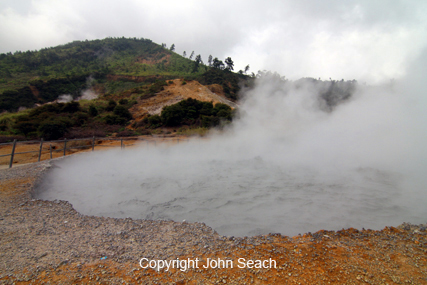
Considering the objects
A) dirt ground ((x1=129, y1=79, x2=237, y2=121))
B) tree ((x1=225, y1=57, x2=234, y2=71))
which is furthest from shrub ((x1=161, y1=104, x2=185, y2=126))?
tree ((x1=225, y1=57, x2=234, y2=71))

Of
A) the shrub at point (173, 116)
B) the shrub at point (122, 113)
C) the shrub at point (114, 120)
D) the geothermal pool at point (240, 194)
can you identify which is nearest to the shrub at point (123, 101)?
the shrub at point (122, 113)

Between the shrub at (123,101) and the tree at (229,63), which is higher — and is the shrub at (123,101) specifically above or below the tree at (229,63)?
below

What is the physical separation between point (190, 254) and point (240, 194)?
2.90m

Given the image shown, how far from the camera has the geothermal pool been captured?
422cm

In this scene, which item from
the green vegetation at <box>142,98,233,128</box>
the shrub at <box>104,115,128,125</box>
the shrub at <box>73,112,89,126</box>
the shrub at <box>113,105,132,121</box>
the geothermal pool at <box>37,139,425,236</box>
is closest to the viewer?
the geothermal pool at <box>37,139,425,236</box>

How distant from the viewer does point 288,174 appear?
7082 mm

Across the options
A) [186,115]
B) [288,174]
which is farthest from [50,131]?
[288,174]

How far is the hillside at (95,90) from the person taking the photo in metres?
18.5

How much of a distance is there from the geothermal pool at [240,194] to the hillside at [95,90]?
431 inches

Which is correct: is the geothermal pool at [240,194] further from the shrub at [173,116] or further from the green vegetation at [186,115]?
the shrub at [173,116]

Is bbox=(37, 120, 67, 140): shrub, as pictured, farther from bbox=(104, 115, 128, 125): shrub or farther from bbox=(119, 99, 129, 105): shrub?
bbox=(119, 99, 129, 105): shrub

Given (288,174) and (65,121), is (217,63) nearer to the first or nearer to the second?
(65,121)

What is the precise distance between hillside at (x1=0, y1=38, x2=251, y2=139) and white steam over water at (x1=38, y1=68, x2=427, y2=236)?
7.92 meters

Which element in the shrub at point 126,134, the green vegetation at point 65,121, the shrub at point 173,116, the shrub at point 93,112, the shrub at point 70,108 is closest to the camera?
the green vegetation at point 65,121
